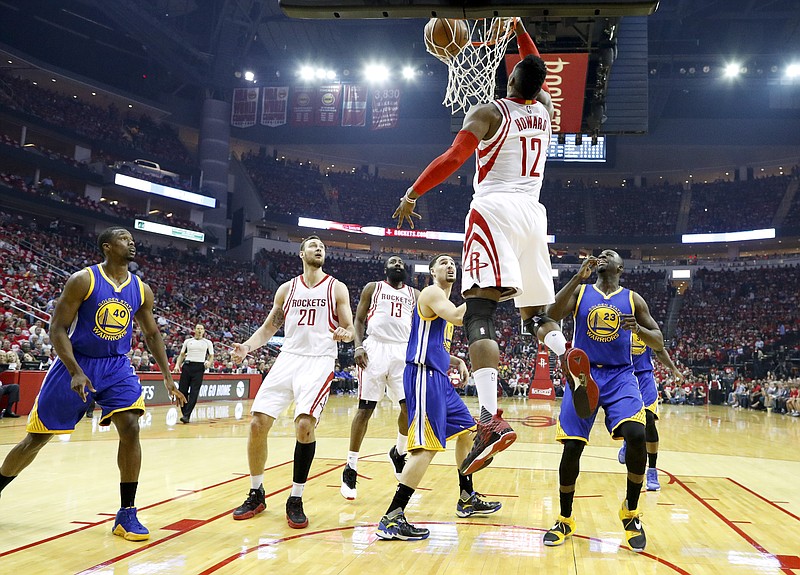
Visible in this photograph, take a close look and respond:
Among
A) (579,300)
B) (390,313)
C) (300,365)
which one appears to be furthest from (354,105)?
(579,300)

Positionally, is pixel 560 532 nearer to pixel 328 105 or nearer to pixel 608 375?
pixel 608 375

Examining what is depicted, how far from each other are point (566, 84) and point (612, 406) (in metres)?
6.93

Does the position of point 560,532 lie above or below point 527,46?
below

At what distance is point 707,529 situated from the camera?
5051mm

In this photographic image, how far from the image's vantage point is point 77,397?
14.9 feet

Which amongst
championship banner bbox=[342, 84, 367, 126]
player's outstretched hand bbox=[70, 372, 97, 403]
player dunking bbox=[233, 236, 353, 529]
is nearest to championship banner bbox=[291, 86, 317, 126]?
championship banner bbox=[342, 84, 367, 126]

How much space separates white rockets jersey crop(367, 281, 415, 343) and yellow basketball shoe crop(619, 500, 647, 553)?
3.18 meters

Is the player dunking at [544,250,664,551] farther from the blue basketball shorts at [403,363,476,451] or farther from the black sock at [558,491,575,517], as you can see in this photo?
the blue basketball shorts at [403,363,476,451]

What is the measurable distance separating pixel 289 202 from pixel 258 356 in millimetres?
14744

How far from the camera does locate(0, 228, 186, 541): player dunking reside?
4457mm

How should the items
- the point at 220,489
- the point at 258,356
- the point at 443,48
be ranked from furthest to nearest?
1. the point at 258,356
2. the point at 220,489
3. the point at 443,48

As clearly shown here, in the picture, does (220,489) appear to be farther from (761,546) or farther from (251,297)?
(251,297)

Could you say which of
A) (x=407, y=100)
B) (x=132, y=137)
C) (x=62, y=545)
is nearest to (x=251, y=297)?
(x=132, y=137)

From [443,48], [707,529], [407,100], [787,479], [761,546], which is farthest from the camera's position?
[407,100]
